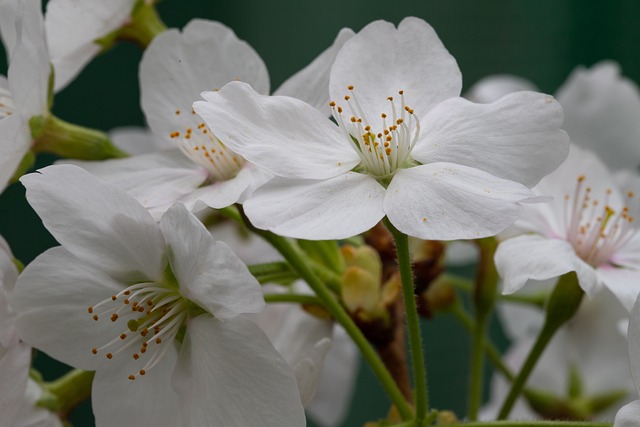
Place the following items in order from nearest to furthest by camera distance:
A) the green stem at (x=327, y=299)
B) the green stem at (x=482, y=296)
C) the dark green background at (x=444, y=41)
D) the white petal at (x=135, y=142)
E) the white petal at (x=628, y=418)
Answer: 1. the white petal at (x=628, y=418)
2. the green stem at (x=327, y=299)
3. the green stem at (x=482, y=296)
4. the white petal at (x=135, y=142)
5. the dark green background at (x=444, y=41)

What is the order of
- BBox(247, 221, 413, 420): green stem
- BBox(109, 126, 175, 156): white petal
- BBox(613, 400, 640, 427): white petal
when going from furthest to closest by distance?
BBox(109, 126, 175, 156): white petal < BBox(247, 221, 413, 420): green stem < BBox(613, 400, 640, 427): white petal

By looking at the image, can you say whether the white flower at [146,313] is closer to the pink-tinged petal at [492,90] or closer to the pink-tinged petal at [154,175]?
the pink-tinged petal at [154,175]

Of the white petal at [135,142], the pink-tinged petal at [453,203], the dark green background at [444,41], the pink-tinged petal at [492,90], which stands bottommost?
the dark green background at [444,41]

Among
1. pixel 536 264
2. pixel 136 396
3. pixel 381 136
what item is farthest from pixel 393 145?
pixel 136 396

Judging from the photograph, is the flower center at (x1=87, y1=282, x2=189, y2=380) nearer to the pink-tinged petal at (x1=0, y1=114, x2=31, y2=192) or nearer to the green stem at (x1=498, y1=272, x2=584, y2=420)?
the pink-tinged petal at (x1=0, y1=114, x2=31, y2=192)

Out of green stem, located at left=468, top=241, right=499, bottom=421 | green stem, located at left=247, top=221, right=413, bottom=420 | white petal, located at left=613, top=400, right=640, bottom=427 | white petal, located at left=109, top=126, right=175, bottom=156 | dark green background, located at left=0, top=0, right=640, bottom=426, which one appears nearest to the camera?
white petal, located at left=613, top=400, right=640, bottom=427

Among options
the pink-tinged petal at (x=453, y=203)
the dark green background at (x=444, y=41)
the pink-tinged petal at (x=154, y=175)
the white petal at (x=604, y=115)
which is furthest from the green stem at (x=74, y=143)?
the dark green background at (x=444, y=41)

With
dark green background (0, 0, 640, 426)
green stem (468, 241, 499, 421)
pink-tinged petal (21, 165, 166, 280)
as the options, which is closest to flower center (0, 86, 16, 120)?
pink-tinged petal (21, 165, 166, 280)
